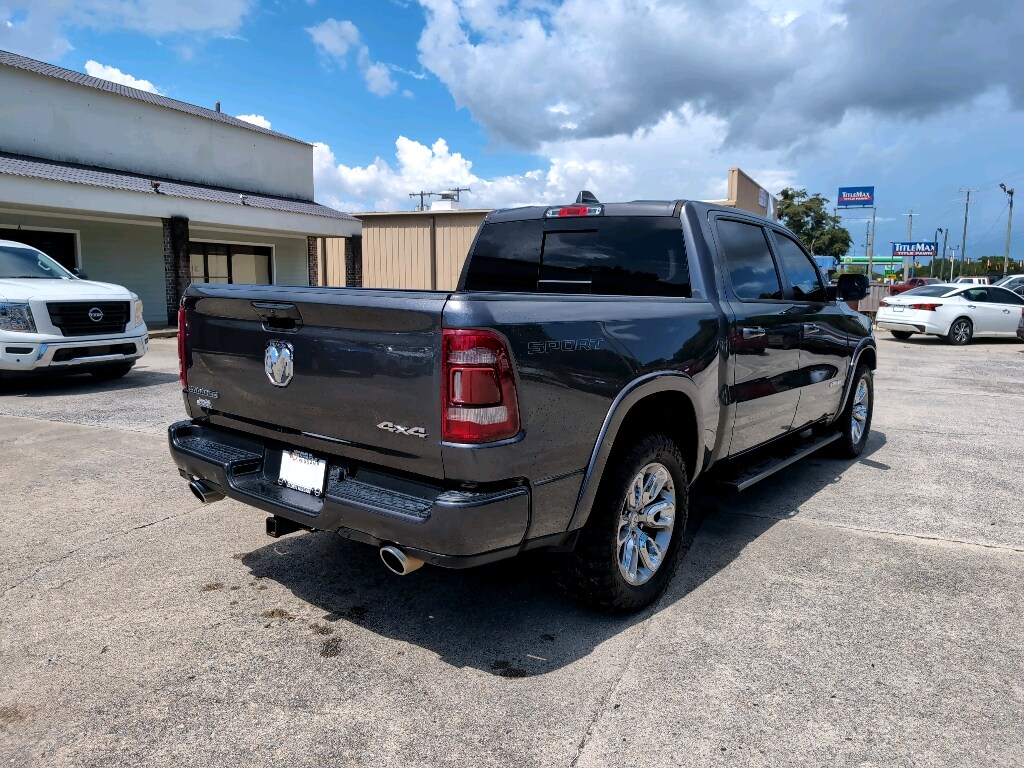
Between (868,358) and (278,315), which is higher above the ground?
(278,315)

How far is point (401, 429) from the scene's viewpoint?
2.78 metres

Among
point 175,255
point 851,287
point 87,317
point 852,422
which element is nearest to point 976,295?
point 852,422

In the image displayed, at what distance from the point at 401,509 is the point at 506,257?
237 cm

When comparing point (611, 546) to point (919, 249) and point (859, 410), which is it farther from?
point (919, 249)

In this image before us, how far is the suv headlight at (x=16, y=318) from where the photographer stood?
8.57 m

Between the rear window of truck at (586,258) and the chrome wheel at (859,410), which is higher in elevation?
the rear window of truck at (586,258)

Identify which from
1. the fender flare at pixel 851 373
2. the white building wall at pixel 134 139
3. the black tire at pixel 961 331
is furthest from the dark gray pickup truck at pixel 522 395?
the white building wall at pixel 134 139

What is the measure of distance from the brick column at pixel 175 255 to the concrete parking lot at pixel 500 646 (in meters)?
14.1

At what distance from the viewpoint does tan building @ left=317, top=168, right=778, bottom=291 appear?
25.4 m

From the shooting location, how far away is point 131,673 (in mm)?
2932

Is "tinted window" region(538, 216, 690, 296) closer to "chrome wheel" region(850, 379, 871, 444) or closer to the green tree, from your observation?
"chrome wheel" region(850, 379, 871, 444)

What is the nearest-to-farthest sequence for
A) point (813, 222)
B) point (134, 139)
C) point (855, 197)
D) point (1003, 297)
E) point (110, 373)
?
point (110, 373) → point (1003, 297) → point (134, 139) → point (855, 197) → point (813, 222)

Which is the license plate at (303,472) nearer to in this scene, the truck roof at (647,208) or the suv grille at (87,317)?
the truck roof at (647,208)

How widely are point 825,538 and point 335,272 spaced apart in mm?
25699
